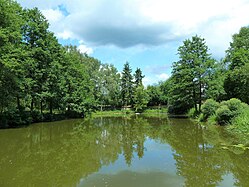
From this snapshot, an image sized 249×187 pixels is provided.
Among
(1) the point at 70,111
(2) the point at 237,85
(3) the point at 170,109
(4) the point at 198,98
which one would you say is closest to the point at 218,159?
(2) the point at 237,85

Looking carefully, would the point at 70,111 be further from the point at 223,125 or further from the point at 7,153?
the point at 7,153

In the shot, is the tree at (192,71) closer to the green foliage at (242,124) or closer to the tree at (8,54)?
the green foliage at (242,124)

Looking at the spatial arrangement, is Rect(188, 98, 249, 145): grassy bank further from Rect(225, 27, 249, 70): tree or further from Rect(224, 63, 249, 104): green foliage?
Rect(225, 27, 249, 70): tree

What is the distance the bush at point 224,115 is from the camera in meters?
16.8

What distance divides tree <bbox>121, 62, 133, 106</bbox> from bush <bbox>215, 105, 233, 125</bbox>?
39812 mm

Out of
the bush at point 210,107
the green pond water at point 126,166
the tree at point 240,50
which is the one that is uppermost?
the tree at point 240,50

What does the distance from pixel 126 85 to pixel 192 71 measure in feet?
99.8

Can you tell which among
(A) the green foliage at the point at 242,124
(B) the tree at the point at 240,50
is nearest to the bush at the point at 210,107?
(A) the green foliage at the point at 242,124

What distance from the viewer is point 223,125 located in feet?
58.4

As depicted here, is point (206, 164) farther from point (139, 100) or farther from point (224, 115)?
point (139, 100)

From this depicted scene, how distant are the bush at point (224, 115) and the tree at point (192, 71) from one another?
10.3 meters

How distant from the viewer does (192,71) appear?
94.0ft

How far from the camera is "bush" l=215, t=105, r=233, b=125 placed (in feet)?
55.3

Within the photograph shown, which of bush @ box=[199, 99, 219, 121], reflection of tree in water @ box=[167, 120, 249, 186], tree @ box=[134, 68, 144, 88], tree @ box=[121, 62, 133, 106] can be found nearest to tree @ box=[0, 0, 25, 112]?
reflection of tree in water @ box=[167, 120, 249, 186]
